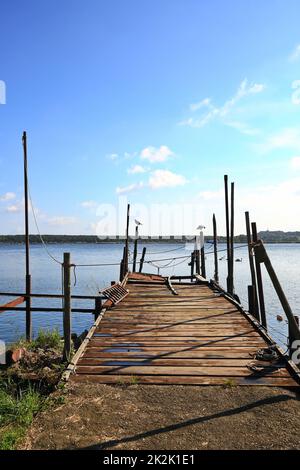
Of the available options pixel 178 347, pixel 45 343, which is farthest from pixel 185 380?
pixel 45 343

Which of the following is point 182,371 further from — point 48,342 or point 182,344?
point 48,342

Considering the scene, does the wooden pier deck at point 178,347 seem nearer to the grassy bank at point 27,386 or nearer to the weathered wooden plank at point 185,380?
the weathered wooden plank at point 185,380

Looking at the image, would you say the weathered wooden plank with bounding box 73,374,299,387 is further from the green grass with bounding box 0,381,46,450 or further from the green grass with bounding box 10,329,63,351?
the green grass with bounding box 10,329,63,351

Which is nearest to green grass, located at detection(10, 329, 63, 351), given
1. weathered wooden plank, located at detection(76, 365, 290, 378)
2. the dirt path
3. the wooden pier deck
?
the wooden pier deck

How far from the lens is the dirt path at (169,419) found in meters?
4.12

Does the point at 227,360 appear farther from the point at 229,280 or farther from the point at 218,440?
the point at 229,280

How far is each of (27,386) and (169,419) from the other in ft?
13.2

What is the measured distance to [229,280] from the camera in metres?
15.4

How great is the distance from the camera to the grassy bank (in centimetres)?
450

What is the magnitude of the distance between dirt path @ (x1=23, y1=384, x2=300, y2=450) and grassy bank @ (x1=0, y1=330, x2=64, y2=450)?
0.19 m

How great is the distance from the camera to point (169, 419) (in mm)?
4609

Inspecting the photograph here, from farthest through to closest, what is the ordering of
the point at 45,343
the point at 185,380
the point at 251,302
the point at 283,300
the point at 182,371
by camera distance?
1. the point at 45,343
2. the point at 251,302
3. the point at 283,300
4. the point at 182,371
5. the point at 185,380

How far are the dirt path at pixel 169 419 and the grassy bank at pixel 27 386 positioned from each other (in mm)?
186
